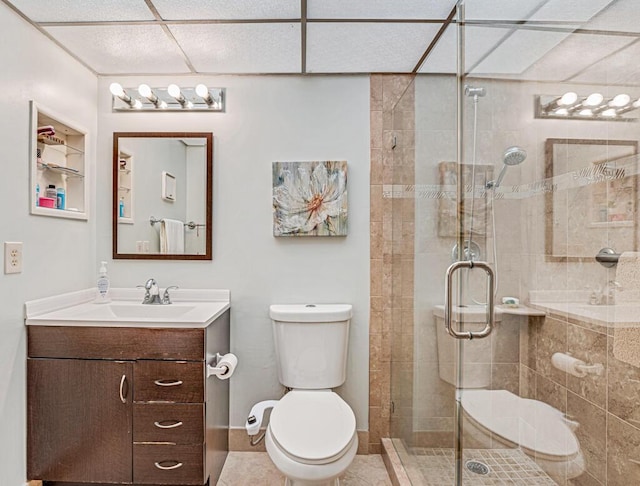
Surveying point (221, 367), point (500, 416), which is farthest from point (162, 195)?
point (500, 416)

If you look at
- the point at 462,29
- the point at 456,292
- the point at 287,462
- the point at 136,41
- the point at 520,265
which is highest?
the point at 136,41

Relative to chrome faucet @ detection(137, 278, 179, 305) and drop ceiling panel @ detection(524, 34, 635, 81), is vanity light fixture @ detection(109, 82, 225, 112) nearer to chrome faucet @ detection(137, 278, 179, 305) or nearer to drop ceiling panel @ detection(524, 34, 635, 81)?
chrome faucet @ detection(137, 278, 179, 305)

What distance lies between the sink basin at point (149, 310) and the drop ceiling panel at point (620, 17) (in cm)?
194

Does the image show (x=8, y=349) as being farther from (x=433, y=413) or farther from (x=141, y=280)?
(x=433, y=413)

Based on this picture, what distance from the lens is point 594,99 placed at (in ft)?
3.36

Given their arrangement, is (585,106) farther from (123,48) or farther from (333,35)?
(123,48)

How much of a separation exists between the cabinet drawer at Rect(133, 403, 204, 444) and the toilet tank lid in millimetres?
580

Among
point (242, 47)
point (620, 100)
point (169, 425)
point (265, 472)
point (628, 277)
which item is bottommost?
point (265, 472)

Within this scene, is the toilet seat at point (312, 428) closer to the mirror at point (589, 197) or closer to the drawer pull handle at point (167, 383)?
the drawer pull handle at point (167, 383)

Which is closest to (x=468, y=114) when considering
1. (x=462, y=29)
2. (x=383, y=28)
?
(x=462, y=29)

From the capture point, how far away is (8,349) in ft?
5.28

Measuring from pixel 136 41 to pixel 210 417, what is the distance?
1.80m

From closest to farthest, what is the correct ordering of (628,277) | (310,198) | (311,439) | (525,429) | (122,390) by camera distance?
(628,277) → (525,429) → (311,439) → (122,390) → (310,198)

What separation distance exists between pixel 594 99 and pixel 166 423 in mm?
1915
